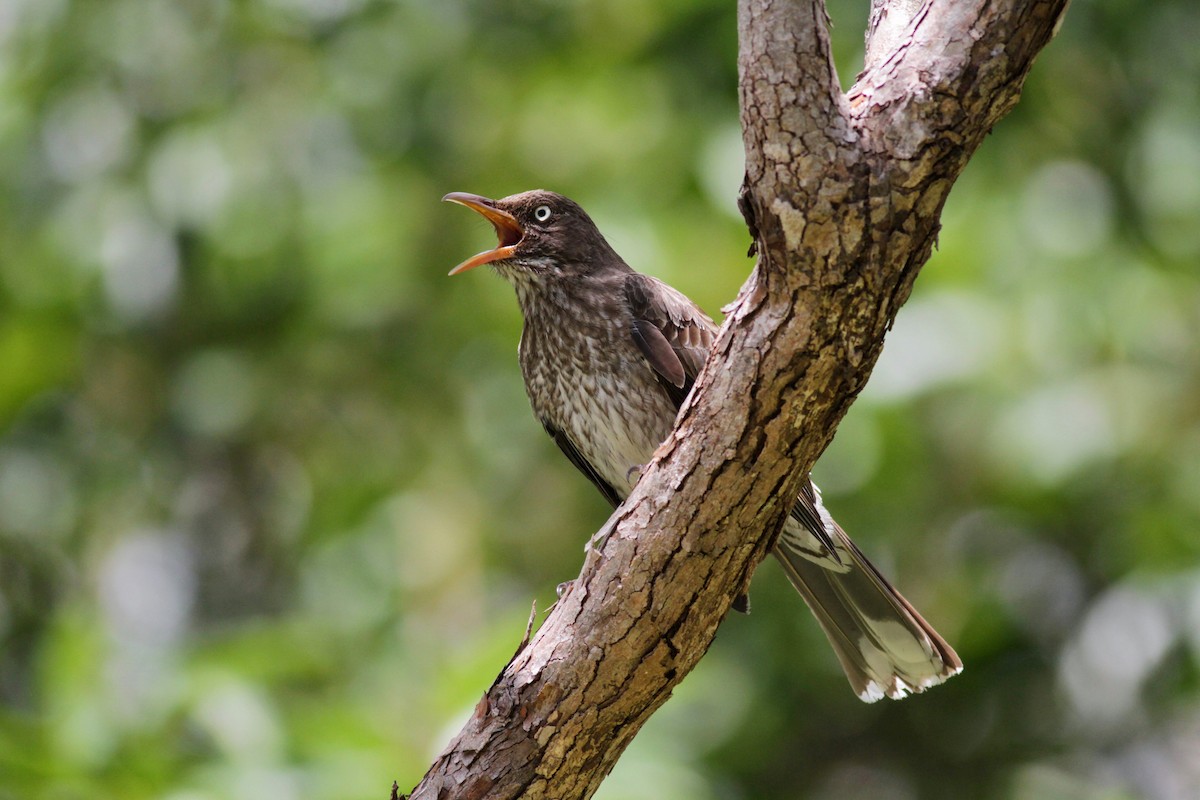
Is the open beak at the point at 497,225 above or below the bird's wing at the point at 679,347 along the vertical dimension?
above

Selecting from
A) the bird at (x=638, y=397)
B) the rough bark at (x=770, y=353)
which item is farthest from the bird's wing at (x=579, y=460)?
the rough bark at (x=770, y=353)

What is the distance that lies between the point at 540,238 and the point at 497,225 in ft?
0.80

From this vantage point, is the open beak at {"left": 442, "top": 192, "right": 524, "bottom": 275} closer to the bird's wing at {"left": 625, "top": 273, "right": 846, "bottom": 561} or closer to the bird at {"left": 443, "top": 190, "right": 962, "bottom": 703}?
the bird at {"left": 443, "top": 190, "right": 962, "bottom": 703}

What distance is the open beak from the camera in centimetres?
512

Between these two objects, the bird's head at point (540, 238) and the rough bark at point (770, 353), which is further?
the bird's head at point (540, 238)

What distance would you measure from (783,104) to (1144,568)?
13.7ft

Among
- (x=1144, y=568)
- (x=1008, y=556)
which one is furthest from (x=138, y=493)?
(x=1144, y=568)

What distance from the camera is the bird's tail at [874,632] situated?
183 inches

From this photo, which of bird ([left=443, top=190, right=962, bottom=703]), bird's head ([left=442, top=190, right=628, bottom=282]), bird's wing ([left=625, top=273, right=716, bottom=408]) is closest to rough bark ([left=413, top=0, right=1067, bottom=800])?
bird ([left=443, top=190, right=962, bottom=703])

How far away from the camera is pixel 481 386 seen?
7863 mm

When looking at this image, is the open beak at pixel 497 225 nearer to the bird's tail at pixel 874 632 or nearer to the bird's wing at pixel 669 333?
the bird's wing at pixel 669 333

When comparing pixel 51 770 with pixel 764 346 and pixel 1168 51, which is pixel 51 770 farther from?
pixel 1168 51

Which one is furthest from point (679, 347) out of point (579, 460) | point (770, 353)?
point (770, 353)

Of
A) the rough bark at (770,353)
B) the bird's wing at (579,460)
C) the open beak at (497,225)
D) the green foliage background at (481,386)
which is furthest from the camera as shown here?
the green foliage background at (481,386)
